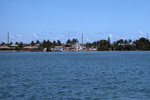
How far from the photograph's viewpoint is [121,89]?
1046 inches

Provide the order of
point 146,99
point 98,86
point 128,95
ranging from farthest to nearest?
point 98,86 < point 128,95 < point 146,99

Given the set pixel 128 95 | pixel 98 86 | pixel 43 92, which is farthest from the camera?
pixel 98 86

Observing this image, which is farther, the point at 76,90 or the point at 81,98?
the point at 76,90

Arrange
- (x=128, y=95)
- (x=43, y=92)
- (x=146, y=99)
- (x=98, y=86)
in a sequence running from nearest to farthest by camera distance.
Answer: (x=146, y=99) < (x=128, y=95) < (x=43, y=92) < (x=98, y=86)

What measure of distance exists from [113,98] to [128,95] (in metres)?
1.88

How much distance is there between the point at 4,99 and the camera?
22406 millimetres

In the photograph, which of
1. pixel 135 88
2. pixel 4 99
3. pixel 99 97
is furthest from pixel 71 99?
pixel 135 88

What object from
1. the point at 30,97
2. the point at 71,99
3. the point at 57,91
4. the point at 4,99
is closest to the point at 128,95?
the point at 71,99

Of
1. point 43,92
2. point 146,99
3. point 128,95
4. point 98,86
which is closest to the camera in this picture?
point 146,99

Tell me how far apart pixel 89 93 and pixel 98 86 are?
401 cm

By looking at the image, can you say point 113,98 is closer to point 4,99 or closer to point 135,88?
point 135,88

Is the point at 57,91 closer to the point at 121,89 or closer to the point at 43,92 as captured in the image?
the point at 43,92

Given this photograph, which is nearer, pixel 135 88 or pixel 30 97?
pixel 30 97

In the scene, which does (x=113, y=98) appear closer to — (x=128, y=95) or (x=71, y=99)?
(x=128, y=95)
